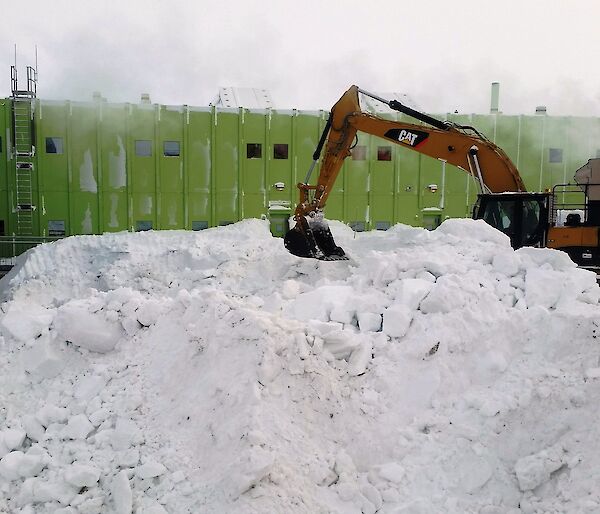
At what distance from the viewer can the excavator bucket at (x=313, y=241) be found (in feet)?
39.0

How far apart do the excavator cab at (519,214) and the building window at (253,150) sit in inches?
423

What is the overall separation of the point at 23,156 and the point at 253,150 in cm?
787

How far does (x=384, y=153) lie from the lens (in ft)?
71.3

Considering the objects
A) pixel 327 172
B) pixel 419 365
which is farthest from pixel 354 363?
pixel 327 172

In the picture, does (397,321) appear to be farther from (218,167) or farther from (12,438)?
(218,167)

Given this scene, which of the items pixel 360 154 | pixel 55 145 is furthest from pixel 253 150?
pixel 55 145

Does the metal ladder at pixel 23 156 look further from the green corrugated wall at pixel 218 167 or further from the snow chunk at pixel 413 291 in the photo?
the snow chunk at pixel 413 291

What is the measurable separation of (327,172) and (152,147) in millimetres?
9987

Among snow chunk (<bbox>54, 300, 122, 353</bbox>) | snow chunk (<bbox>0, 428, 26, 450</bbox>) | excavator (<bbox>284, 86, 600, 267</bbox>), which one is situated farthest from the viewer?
excavator (<bbox>284, 86, 600, 267</bbox>)

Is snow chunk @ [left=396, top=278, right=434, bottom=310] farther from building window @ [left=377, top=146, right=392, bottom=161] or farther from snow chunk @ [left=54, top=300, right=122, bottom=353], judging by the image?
building window @ [left=377, top=146, right=392, bottom=161]

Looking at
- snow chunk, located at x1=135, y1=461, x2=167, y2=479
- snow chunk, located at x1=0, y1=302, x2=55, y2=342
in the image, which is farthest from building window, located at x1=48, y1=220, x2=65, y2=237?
snow chunk, located at x1=135, y1=461, x2=167, y2=479

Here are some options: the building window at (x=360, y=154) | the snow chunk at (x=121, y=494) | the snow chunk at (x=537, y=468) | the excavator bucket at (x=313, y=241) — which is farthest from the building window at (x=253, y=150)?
the snow chunk at (x=537, y=468)

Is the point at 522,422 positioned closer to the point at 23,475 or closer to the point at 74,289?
the point at 23,475

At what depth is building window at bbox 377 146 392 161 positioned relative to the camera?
71.1ft
